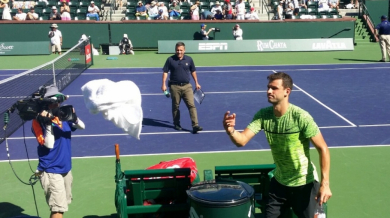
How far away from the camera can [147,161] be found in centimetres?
965

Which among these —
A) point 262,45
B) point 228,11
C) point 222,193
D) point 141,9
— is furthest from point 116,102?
point 141,9

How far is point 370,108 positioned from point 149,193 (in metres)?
9.37

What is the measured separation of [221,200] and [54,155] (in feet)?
7.68

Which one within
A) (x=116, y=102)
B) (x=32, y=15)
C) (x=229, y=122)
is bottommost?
(x=229, y=122)

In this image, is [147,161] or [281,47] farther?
[281,47]

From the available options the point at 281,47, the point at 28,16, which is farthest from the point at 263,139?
the point at 28,16

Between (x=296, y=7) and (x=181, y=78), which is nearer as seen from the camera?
(x=181, y=78)

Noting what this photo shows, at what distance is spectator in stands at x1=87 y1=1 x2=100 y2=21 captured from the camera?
27.9 m

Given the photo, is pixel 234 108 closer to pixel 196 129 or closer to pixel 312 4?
pixel 196 129

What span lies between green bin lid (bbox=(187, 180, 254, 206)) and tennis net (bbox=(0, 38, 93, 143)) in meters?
7.93

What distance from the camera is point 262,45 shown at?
25922 millimetres

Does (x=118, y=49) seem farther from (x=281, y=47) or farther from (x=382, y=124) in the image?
(x=382, y=124)

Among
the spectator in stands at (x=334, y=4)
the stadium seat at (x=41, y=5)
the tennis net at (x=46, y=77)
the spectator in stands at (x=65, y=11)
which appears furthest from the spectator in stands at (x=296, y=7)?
the stadium seat at (x=41, y=5)

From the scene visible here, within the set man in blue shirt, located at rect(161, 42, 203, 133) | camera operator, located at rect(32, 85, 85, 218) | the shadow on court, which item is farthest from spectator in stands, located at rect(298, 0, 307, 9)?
camera operator, located at rect(32, 85, 85, 218)
